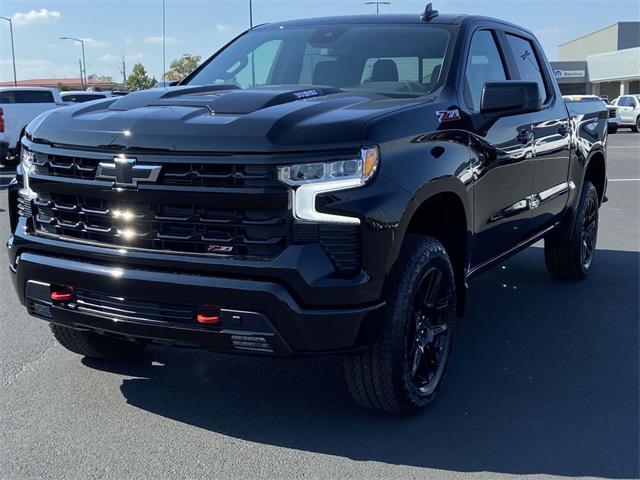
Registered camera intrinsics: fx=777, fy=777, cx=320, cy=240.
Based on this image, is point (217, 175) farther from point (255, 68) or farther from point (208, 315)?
point (255, 68)

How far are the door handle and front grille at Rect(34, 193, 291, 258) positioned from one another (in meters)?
2.15

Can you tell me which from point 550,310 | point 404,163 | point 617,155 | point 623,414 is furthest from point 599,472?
point 617,155

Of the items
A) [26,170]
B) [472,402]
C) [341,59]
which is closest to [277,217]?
[26,170]

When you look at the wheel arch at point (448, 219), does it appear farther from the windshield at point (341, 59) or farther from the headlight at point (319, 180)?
the windshield at point (341, 59)

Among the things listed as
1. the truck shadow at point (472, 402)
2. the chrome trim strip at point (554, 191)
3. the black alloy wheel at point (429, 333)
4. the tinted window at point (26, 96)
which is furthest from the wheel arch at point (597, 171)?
the tinted window at point (26, 96)

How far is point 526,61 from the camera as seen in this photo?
5488 mm

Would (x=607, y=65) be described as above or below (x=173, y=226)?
below

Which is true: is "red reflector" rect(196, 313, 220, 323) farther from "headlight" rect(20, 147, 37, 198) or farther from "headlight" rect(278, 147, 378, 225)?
"headlight" rect(20, 147, 37, 198)

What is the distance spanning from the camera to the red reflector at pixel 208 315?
3141 millimetres

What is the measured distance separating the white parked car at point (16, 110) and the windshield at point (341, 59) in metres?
11.4

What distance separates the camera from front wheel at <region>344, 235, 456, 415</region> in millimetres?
3348

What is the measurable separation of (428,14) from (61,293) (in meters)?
2.70

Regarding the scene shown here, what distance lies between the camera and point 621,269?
6.86 m

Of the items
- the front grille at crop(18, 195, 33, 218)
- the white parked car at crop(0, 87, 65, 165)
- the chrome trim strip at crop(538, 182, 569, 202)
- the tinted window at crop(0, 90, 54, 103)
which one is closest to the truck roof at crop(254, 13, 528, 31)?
the chrome trim strip at crop(538, 182, 569, 202)
